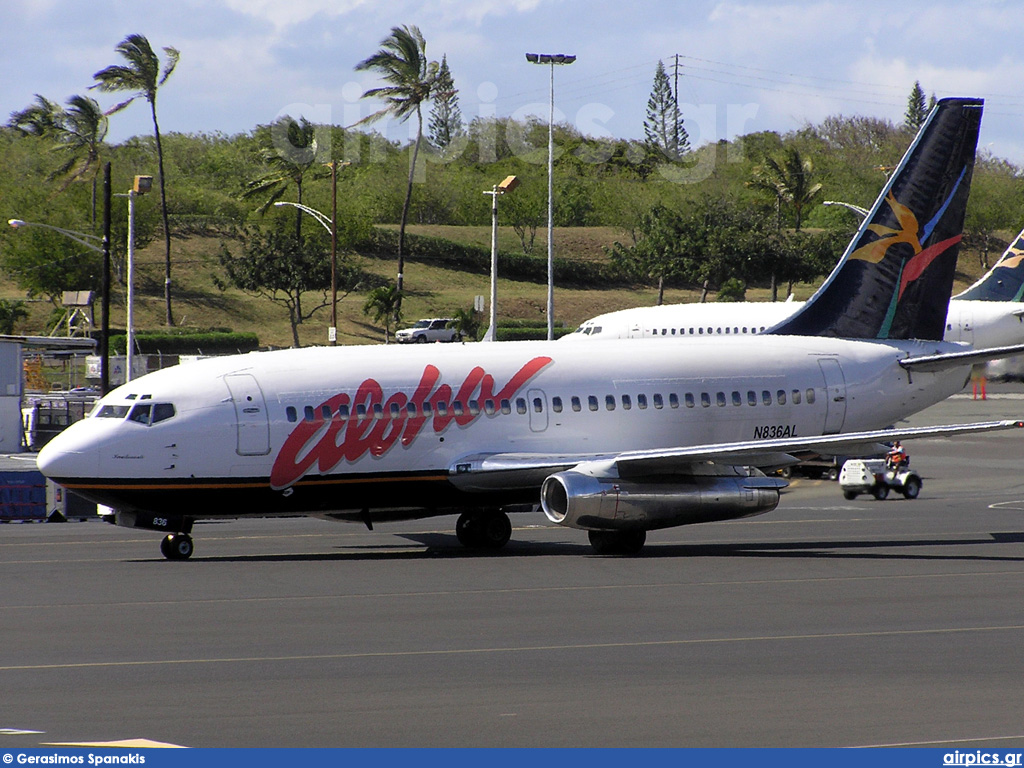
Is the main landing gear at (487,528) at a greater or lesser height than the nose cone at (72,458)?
lesser

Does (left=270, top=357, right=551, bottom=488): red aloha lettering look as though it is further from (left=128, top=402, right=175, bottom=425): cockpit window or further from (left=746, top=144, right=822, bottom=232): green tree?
(left=746, top=144, right=822, bottom=232): green tree

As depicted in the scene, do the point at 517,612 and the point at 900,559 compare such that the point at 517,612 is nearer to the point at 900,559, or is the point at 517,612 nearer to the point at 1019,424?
the point at 900,559

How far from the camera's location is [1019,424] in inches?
1038

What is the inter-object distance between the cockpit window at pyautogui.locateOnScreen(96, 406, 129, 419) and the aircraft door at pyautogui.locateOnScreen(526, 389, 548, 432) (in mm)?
7871

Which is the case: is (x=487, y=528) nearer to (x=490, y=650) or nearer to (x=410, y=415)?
(x=410, y=415)

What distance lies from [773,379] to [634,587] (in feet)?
32.4

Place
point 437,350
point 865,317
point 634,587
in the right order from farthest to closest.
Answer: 1. point 865,317
2. point 437,350
3. point 634,587

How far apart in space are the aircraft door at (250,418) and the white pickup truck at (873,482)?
1942 cm

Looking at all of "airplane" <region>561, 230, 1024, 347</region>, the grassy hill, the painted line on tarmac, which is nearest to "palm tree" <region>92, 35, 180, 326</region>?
the grassy hill

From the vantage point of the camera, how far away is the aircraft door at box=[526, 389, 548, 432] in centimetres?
2900

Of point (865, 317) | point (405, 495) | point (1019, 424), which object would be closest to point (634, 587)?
point (405, 495)

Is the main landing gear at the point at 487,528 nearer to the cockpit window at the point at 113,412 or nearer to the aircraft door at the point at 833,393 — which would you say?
the cockpit window at the point at 113,412

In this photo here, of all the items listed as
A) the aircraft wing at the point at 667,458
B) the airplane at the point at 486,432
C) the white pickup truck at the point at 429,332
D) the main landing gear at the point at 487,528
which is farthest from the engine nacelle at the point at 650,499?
the white pickup truck at the point at 429,332

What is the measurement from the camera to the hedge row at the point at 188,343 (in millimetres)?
96562
